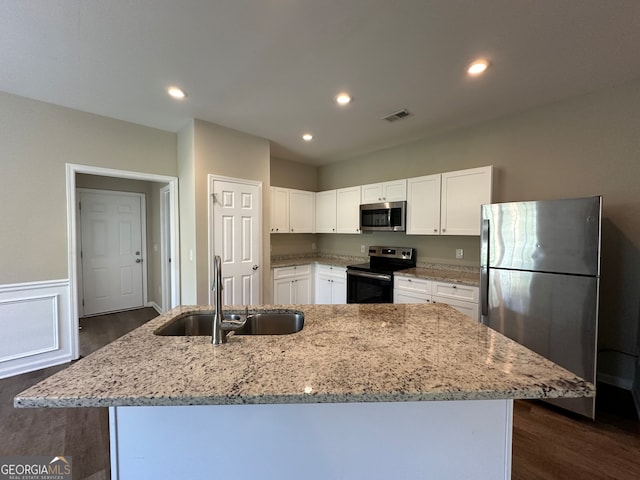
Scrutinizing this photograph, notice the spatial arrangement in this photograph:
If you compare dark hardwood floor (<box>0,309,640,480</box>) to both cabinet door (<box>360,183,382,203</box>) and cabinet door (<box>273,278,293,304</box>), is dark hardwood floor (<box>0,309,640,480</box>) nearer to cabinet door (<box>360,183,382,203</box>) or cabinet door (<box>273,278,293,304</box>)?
cabinet door (<box>273,278,293,304</box>)

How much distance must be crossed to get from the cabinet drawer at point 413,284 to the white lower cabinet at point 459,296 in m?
0.07

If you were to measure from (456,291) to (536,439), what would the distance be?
4.28 ft

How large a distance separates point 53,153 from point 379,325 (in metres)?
3.60

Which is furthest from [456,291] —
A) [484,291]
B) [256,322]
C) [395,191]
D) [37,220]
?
[37,220]

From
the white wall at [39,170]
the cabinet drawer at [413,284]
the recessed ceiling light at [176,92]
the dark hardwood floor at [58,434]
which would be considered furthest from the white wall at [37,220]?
the cabinet drawer at [413,284]

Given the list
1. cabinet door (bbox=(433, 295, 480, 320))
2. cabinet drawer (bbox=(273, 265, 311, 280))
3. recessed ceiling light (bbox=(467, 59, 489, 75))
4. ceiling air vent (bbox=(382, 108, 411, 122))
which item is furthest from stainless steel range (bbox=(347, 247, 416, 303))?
recessed ceiling light (bbox=(467, 59, 489, 75))

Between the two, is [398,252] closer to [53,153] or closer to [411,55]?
[411,55]

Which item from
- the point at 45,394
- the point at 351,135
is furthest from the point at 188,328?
the point at 351,135

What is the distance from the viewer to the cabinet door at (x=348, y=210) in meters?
4.21

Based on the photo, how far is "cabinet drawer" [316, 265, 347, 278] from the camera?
4.02 metres

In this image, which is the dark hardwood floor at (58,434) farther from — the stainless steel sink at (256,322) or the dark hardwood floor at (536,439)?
the stainless steel sink at (256,322)

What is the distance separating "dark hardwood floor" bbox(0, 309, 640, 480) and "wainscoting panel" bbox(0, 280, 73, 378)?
1.18ft

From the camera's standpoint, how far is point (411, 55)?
1.97 meters

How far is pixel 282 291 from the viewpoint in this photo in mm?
4047
